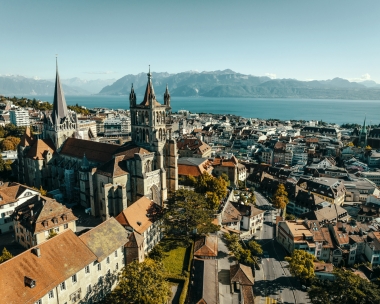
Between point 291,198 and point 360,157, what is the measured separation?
76086mm

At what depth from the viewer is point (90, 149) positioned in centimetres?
7069

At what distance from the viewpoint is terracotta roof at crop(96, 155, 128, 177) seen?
5868 centimetres

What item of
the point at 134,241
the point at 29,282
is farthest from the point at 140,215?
the point at 29,282

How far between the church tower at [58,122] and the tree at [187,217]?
41.9 m

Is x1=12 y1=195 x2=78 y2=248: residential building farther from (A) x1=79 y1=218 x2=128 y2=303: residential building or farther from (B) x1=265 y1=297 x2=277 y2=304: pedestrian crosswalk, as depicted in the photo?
(B) x1=265 y1=297 x2=277 y2=304: pedestrian crosswalk

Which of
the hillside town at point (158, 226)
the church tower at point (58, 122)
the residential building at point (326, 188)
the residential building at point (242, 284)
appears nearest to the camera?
the hillside town at point (158, 226)

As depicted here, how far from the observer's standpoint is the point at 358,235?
68.5 metres

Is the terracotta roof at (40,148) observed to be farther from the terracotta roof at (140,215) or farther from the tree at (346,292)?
A: the tree at (346,292)

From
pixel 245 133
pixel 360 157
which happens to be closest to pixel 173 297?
pixel 360 157

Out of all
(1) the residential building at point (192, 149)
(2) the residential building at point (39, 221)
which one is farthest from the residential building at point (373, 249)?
(1) the residential building at point (192, 149)

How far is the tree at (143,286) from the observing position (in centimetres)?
3393

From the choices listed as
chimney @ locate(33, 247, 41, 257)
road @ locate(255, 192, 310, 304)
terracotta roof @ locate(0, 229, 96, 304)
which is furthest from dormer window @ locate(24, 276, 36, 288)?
road @ locate(255, 192, 310, 304)

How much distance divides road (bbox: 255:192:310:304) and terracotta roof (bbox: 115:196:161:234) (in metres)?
22.0

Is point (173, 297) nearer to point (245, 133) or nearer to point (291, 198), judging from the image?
point (291, 198)
